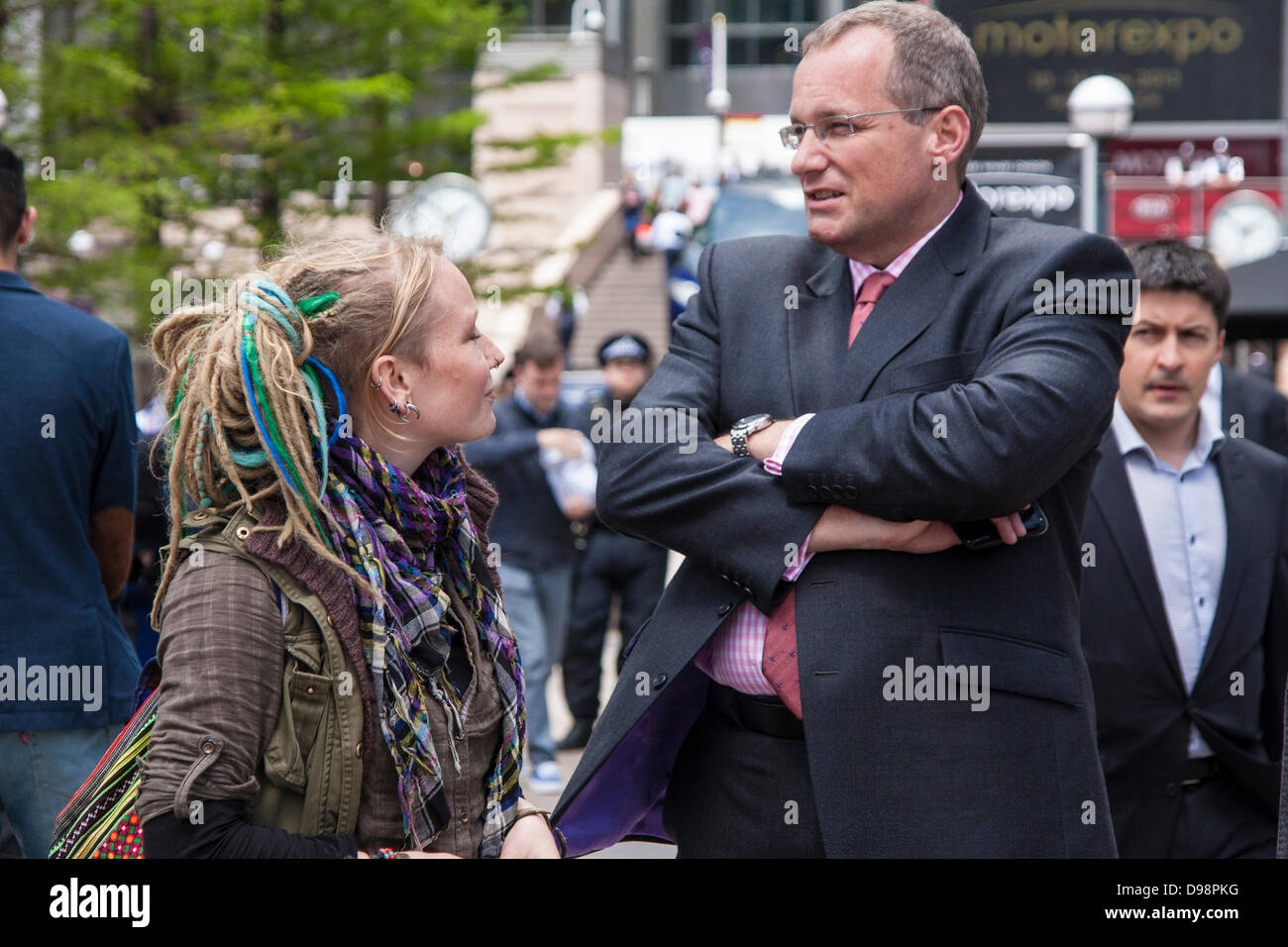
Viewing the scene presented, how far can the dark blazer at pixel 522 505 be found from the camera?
29.1 feet

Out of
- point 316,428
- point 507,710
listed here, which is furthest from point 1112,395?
point 316,428

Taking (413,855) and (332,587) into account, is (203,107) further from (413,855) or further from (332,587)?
(413,855)

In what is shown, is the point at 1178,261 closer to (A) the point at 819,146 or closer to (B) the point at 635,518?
(A) the point at 819,146

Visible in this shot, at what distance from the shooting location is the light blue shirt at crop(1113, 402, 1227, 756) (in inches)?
159

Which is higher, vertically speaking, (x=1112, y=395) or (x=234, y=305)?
(x=234, y=305)

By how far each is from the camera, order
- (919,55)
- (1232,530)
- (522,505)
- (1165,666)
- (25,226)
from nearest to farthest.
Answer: (919,55)
(1165,666)
(1232,530)
(25,226)
(522,505)

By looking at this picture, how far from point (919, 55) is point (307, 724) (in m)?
1.71

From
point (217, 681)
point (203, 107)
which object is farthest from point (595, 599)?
point (217, 681)

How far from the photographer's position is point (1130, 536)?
4.06m

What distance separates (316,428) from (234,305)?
266 millimetres

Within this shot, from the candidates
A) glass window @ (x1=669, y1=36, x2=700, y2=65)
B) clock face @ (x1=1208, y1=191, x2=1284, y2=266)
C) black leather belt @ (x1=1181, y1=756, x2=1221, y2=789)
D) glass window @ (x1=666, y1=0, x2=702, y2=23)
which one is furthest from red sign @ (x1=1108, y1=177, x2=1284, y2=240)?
black leather belt @ (x1=1181, y1=756, x2=1221, y2=789)

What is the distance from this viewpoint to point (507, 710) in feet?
9.25

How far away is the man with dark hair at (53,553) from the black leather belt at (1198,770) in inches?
110

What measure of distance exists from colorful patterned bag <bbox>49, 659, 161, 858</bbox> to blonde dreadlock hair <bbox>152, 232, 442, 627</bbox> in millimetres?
187
